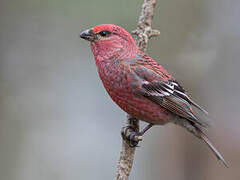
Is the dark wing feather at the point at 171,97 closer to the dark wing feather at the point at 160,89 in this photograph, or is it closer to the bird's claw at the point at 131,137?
the dark wing feather at the point at 160,89

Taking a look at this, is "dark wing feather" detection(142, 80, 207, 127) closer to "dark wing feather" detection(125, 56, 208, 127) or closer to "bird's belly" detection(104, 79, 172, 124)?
"dark wing feather" detection(125, 56, 208, 127)

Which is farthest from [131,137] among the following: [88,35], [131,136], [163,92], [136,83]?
[88,35]

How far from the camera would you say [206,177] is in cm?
774

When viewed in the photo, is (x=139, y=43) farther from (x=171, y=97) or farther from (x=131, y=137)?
(x=131, y=137)

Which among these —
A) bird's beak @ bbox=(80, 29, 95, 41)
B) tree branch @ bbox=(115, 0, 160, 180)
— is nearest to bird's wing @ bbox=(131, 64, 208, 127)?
tree branch @ bbox=(115, 0, 160, 180)

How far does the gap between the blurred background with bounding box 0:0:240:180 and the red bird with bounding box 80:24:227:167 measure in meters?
2.64

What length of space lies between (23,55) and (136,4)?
2760 millimetres

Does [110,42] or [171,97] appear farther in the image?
[171,97]

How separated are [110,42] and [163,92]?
3.29 feet

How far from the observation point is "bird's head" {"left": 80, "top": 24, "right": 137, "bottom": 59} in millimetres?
5355

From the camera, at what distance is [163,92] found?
18.1ft

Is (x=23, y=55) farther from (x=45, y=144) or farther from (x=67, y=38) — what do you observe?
(x=45, y=144)

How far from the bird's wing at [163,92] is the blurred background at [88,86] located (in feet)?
8.58

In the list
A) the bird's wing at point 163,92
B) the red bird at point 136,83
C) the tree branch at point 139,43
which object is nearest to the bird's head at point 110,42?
the red bird at point 136,83
